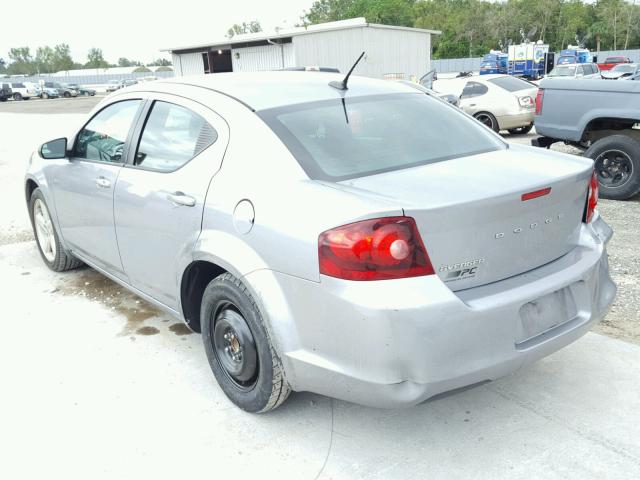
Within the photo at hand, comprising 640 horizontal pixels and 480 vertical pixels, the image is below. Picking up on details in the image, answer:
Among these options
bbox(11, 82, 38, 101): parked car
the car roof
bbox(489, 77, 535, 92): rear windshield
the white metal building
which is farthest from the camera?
bbox(11, 82, 38, 101): parked car

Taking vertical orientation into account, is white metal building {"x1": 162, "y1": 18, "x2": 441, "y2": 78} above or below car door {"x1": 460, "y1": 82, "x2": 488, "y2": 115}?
above

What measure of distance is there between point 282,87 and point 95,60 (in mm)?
161891

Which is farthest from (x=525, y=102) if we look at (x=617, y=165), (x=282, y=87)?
(x=282, y=87)

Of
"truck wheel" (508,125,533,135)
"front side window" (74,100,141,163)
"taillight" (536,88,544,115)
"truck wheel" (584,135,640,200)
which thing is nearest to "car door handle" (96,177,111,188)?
"front side window" (74,100,141,163)

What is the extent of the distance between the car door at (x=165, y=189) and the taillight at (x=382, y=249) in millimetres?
978

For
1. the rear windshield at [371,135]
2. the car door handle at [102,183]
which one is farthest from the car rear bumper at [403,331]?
the car door handle at [102,183]

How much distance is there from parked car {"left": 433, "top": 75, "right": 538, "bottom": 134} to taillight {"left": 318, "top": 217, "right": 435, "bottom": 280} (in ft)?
35.7

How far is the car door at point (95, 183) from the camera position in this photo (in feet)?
12.2

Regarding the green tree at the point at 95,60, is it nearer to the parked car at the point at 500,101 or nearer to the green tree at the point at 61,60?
the green tree at the point at 61,60

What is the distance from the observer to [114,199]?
11.9 feet

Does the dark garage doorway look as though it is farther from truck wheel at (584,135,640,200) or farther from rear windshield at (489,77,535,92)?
truck wheel at (584,135,640,200)

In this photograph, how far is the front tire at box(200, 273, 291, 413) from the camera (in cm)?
268

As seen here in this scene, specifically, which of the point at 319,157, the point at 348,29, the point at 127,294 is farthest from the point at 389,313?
the point at 348,29

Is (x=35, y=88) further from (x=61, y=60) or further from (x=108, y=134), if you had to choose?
(x=61, y=60)
